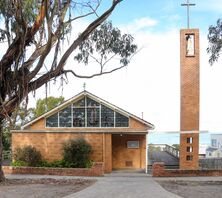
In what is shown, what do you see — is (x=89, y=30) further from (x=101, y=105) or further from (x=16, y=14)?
(x=101, y=105)

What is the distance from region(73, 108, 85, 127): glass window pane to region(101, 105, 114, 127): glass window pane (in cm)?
153

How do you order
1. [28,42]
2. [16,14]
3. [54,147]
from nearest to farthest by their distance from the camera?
[16,14] < [28,42] < [54,147]

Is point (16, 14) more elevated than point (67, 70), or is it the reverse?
point (16, 14)

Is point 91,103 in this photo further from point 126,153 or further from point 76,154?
point 76,154

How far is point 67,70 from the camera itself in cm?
2078

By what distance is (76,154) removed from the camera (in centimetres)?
3419

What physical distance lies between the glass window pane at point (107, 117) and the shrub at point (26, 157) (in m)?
5.83

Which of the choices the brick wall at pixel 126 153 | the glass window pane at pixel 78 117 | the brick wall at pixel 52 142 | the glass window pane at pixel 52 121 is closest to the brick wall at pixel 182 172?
the brick wall at pixel 52 142

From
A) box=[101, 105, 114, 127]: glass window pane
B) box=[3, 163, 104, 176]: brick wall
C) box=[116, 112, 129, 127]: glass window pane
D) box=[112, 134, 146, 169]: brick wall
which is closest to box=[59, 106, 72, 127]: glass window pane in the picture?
box=[101, 105, 114, 127]: glass window pane

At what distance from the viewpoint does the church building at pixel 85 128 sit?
36594mm

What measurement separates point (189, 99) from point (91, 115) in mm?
7508

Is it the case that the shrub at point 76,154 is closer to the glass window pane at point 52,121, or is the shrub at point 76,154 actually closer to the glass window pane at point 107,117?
the glass window pane at point 107,117

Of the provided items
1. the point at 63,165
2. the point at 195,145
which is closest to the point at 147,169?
the point at 195,145

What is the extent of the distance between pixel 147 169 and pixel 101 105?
5920 millimetres
